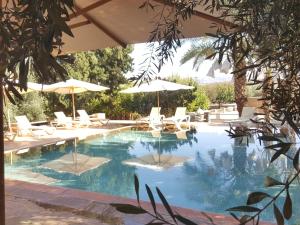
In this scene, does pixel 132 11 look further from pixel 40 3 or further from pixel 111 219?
pixel 40 3

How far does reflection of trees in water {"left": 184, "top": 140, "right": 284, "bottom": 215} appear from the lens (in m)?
7.83

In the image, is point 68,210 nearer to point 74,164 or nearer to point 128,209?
point 128,209

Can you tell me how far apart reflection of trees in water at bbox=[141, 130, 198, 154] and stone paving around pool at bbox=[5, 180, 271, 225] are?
6.93 m

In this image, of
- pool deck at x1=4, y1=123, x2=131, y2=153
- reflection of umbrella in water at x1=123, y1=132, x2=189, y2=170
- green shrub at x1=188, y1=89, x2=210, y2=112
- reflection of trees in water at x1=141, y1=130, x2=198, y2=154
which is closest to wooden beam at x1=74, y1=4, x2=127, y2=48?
reflection of umbrella in water at x1=123, y1=132, x2=189, y2=170

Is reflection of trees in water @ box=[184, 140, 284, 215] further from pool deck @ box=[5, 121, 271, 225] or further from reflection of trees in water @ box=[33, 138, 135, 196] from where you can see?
pool deck @ box=[5, 121, 271, 225]

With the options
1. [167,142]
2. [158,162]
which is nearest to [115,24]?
[158,162]

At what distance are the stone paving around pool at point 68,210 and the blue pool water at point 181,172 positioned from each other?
4.73ft

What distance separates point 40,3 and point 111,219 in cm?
411

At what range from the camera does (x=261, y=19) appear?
153 cm

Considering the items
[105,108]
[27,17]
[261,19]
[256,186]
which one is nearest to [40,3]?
[27,17]

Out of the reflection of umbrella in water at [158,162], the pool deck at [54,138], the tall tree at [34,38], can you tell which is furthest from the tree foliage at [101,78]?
the tall tree at [34,38]

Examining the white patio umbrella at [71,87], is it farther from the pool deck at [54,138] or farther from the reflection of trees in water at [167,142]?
the reflection of trees in water at [167,142]

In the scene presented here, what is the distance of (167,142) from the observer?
14617 millimetres

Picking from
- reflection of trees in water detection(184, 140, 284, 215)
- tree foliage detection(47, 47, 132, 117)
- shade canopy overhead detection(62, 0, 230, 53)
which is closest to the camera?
shade canopy overhead detection(62, 0, 230, 53)
